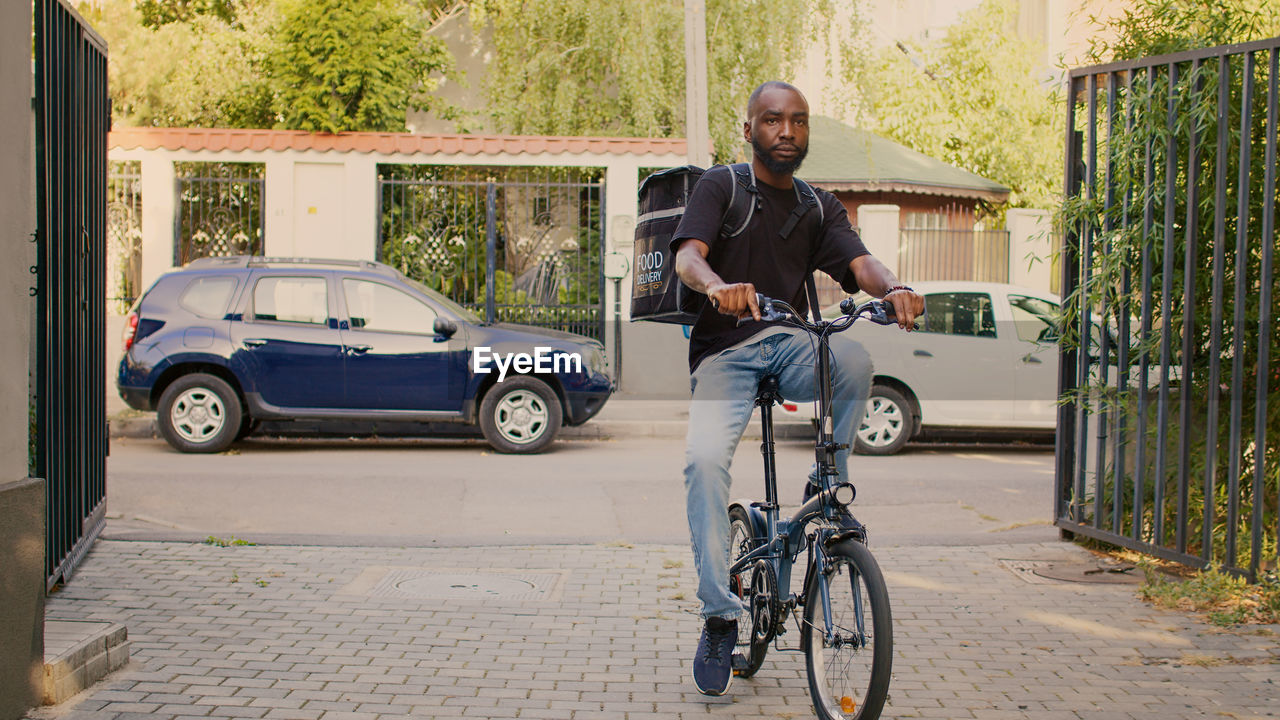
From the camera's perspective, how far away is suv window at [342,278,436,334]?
36.5 ft

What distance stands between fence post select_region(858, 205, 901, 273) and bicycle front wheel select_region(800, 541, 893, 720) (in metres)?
14.8

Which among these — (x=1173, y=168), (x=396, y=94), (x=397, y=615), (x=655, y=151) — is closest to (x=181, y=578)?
(x=397, y=615)

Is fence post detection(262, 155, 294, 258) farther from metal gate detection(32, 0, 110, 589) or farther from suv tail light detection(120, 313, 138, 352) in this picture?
metal gate detection(32, 0, 110, 589)

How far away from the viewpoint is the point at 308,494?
346 inches

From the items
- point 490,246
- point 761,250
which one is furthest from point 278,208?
point 761,250

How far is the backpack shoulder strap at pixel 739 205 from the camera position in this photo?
396 cm

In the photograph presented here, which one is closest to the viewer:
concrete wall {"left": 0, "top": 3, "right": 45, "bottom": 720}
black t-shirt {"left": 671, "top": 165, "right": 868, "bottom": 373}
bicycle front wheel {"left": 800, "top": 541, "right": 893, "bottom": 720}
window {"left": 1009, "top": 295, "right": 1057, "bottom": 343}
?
bicycle front wheel {"left": 800, "top": 541, "right": 893, "bottom": 720}

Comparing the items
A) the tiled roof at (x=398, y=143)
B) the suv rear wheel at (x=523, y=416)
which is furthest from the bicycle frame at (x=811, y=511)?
the tiled roof at (x=398, y=143)

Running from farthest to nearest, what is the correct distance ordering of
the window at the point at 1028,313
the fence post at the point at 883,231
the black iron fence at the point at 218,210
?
the fence post at the point at 883,231 → the black iron fence at the point at 218,210 → the window at the point at 1028,313

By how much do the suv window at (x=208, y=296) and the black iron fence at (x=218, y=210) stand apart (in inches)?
201

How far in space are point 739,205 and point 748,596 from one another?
4.43 feet

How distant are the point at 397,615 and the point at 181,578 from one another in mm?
1299

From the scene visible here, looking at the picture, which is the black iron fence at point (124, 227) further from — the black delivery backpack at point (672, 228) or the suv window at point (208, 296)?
the black delivery backpack at point (672, 228)

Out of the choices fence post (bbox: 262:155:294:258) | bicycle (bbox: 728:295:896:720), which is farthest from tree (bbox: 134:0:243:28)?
bicycle (bbox: 728:295:896:720)
